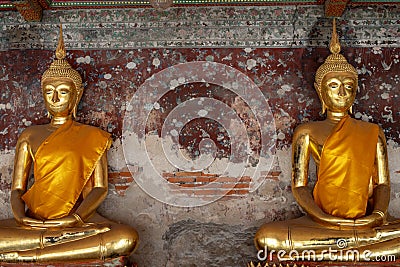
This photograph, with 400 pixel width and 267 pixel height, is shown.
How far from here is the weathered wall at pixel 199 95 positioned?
4.81 m

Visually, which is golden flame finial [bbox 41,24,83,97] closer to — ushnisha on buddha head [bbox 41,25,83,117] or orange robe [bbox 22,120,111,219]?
ushnisha on buddha head [bbox 41,25,83,117]

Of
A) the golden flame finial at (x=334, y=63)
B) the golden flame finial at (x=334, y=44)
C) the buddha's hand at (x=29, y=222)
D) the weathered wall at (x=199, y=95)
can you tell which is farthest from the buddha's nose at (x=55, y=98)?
the golden flame finial at (x=334, y=44)

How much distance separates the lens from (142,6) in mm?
5031

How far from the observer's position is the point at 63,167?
4.53 m

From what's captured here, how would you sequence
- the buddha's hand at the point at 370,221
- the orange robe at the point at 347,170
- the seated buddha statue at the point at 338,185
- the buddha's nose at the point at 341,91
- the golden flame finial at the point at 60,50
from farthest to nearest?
the golden flame finial at the point at 60,50 < the buddha's nose at the point at 341,91 < the orange robe at the point at 347,170 < the buddha's hand at the point at 370,221 < the seated buddha statue at the point at 338,185

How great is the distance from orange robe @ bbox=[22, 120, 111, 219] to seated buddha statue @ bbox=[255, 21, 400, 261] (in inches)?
57.1

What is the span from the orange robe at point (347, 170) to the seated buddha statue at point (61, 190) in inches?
Answer: 58.3

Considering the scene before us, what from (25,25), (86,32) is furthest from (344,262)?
(25,25)

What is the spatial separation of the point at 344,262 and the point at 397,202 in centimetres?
107

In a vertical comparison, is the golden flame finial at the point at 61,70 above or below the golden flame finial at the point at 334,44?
below

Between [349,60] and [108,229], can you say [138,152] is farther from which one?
[349,60]

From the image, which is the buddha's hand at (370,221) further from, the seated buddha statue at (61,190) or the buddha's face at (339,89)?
the seated buddha statue at (61,190)

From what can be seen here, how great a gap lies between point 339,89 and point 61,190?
2343 mm

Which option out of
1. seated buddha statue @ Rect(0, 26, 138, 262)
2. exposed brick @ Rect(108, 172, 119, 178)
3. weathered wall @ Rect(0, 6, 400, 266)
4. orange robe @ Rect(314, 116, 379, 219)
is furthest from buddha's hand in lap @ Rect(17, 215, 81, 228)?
orange robe @ Rect(314, 116, 379, 219)
